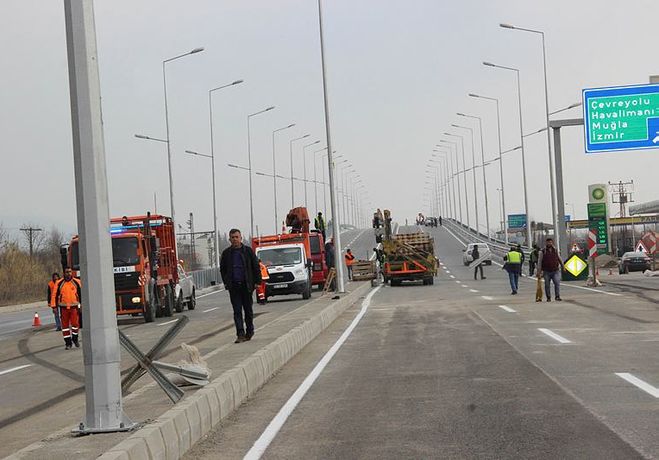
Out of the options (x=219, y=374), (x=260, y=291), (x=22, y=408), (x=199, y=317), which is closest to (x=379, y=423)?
(x=219, y=374)

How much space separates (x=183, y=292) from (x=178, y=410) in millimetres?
28971

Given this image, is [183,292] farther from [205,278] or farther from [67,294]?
[205,278]

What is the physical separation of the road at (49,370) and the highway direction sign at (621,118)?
15.6 metres

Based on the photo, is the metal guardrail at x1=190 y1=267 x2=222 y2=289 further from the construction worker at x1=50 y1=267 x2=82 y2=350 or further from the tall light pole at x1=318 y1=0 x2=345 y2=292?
the construction worker at x1=50 y1=267 x2=82 y2=350

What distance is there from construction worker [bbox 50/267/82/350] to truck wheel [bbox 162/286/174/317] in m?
11.2

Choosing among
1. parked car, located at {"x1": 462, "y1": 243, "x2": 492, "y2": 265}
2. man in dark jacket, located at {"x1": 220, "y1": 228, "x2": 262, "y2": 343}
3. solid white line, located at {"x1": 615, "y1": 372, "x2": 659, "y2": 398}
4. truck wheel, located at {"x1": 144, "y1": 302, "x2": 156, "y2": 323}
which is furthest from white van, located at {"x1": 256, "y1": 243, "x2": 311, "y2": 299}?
parked car, located at {"x1": 462, "y1": 243, "x2": 492, "y2": 265}

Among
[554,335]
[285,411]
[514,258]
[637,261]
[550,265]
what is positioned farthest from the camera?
[637,261]

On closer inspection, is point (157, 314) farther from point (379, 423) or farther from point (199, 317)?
point (379, 423)

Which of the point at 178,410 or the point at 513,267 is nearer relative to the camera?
the point at 178,410

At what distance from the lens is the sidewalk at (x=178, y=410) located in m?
7.22

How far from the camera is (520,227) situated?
176 meters

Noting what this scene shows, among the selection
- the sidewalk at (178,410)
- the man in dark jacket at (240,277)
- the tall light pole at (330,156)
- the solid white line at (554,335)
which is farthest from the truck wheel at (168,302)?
the man in dark jacket at (240,277)

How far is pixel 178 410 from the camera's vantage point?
27.7 feet

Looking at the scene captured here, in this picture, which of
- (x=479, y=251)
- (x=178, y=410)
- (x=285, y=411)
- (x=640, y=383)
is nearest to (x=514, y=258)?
(x=640, y=383)
